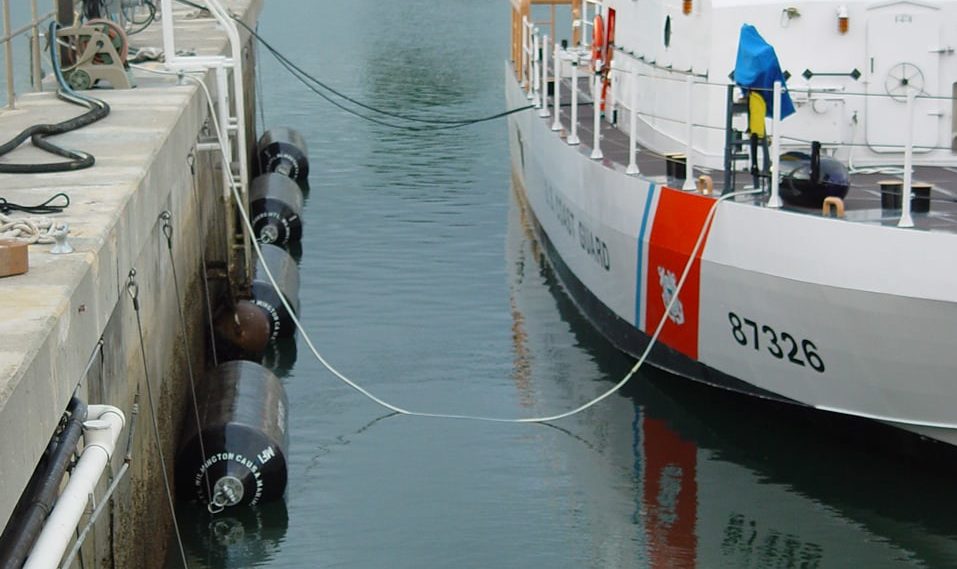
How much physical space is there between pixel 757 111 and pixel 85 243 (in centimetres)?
540

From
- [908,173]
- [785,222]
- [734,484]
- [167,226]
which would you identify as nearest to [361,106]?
[167,226]

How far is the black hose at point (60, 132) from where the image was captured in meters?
8.66

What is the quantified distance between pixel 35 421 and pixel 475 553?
182 inches

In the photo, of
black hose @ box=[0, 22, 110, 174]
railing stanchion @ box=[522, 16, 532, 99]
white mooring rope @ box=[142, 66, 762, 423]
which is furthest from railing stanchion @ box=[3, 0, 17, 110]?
railing stanchion @ box=[522, 16, 532, 99]

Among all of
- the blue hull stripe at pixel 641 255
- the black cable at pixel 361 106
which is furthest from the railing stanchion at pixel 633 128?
the black cable at pixel 361 106

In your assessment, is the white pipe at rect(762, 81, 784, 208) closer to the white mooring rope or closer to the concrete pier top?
the white mooring rope

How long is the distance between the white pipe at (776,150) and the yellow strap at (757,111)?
0.24 meters

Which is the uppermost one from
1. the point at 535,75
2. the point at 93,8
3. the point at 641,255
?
the point at 93,8

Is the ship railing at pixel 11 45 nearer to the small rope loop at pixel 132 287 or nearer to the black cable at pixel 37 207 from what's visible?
the black cable at pixel 37 207

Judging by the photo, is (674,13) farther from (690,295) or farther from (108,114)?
(108,114)

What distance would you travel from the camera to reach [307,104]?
3145cm

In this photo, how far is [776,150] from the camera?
32.9ft

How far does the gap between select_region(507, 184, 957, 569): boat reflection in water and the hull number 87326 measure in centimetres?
93

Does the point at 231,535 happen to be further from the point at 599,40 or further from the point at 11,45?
the point at 599,40
